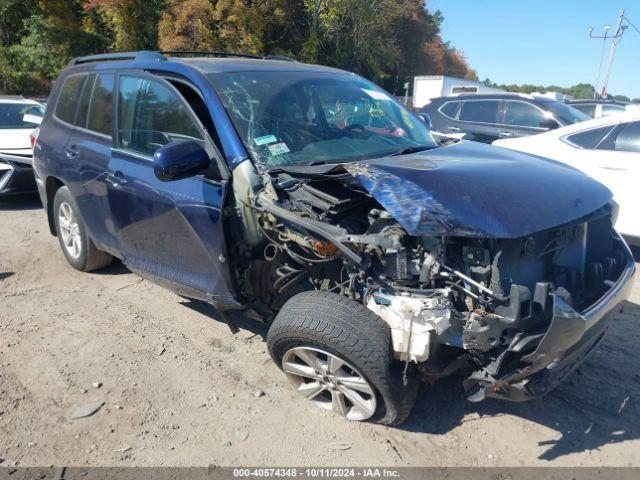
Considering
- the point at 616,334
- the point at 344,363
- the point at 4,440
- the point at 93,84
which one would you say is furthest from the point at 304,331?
the point at 93,84

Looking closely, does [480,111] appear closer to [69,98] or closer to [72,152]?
[69,98]

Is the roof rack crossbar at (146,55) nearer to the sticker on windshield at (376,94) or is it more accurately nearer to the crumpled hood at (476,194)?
the sticker on windshield at (376,94)

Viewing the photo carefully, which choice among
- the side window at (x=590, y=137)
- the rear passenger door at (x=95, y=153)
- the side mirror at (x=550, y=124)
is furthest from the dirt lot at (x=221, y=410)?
the side mirror at (x=550, y=124)

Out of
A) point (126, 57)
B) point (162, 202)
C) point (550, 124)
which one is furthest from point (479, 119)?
point (162, 202)

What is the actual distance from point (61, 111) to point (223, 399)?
327 cm

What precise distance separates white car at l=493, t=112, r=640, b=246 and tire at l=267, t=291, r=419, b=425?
3.99 metres

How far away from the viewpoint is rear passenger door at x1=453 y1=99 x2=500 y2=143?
848 centimetres

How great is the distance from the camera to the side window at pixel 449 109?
9.06 meters

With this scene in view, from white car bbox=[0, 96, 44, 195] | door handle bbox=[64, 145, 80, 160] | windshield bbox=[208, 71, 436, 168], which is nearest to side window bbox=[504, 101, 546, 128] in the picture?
windshield bbox=[208, 71, 436, 168]

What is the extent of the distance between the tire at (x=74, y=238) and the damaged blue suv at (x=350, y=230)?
28.2 inches

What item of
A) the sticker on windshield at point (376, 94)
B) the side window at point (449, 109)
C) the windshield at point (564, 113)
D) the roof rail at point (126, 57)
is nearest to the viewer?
the roof rail at point (126, 57)

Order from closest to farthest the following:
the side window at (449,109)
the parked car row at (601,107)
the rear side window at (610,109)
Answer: the side window at (449,109)
the parked car row at (601,107)
the rear side window at (610,109)

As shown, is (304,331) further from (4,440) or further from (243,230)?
(4,440)

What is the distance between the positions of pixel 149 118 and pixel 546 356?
9.67 ft
